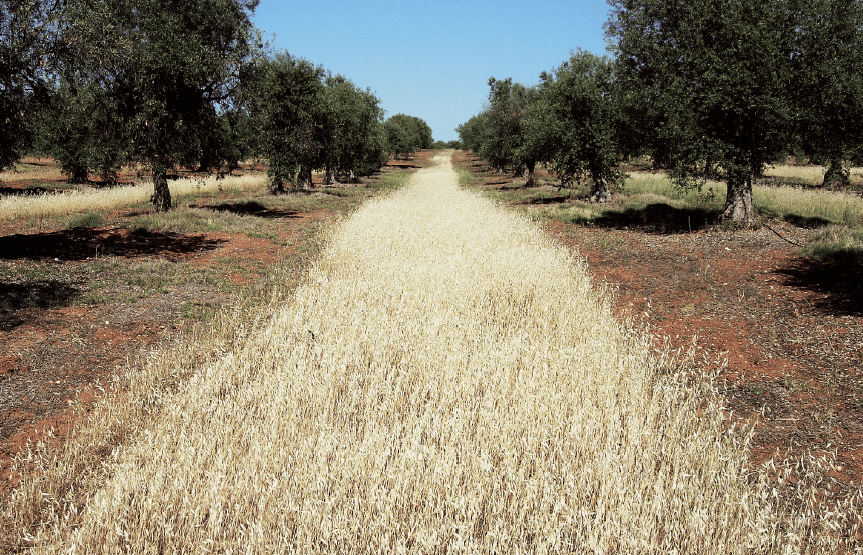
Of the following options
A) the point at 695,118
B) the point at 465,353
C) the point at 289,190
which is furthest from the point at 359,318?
the point at 289,190

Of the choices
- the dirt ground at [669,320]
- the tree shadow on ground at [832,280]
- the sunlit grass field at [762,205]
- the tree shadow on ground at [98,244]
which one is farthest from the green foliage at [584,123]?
the tree shadow on ground at [98,244]

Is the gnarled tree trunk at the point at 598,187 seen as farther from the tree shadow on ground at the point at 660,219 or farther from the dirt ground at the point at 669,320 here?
the dirt ground at the point at 669,320

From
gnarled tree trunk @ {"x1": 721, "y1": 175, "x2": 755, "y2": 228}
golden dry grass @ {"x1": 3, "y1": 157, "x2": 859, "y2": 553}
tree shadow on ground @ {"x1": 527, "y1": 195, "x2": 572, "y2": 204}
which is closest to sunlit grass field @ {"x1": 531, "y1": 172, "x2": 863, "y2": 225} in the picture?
gnarled tree trunk @ {"x1": 721, "y1": 175, "x2": 755, "y2": 228}

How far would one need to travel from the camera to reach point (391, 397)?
5277mm

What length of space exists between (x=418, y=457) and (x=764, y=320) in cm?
771

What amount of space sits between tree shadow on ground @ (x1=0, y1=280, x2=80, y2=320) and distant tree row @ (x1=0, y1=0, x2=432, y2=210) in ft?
17.1

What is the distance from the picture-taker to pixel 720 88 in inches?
599

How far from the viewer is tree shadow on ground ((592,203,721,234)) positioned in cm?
1833

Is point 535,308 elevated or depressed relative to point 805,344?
elevated

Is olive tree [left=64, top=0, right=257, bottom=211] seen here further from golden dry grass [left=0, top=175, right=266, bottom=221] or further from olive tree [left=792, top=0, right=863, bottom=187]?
olive tree [left=792, top=0, right=863, bottom=187]

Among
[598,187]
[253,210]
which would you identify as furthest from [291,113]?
[598,187]

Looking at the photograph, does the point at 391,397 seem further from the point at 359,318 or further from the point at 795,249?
the point at 795,249

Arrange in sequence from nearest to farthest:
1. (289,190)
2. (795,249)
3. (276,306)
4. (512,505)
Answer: (512,505) → (276,306) → (795,249) → (289,190)

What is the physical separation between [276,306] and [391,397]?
4.44 meters
